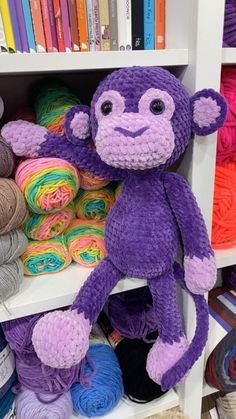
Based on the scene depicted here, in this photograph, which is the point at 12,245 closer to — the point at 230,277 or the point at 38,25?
the point at 38,25

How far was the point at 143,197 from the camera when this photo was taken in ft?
1.61

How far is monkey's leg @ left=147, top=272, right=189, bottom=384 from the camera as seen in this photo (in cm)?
52

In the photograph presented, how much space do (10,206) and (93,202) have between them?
17 centimetres

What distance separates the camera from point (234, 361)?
70 cm

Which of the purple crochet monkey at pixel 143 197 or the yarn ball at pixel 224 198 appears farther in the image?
the yarn ball at pixel 224 198

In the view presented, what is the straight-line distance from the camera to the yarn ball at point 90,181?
1.77 feet

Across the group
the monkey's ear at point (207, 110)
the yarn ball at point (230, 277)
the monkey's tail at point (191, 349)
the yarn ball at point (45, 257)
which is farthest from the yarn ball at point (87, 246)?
the yarn ball at point (230, 277)

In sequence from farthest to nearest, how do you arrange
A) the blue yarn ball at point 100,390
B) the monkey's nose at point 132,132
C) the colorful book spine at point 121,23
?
the blue yarn ball at point 100,390
the colorful book spine at point 121,23
the monkey's nose at point 132,132

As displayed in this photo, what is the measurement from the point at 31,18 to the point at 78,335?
43cm

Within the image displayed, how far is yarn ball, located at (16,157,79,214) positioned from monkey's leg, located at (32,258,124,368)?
0.13m

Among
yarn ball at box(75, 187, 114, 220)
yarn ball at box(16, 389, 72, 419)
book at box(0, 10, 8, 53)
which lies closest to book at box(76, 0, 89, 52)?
book at box(0, 10, 8, 53)

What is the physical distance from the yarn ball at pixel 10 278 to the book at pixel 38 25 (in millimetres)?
306

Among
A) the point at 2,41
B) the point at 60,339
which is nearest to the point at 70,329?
the point at 60,339

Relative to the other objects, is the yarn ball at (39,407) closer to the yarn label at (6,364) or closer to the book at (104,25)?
the yarn label at (6,364)
